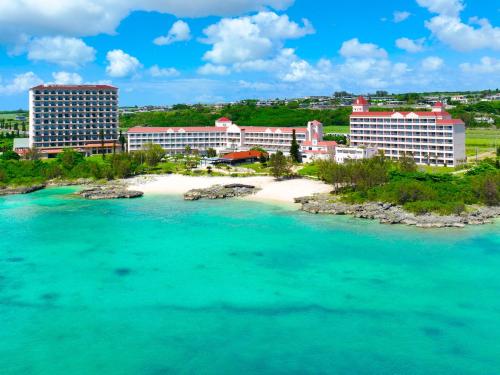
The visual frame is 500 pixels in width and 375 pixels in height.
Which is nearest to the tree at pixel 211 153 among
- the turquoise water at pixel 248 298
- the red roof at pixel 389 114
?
the red roof at pixel 389 114

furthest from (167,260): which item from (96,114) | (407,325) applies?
(96,114)

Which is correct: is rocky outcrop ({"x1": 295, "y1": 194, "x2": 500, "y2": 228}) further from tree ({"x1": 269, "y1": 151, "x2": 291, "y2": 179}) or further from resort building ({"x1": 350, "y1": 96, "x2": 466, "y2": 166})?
resort building ({"x1": 350, "y1": 96, "x2": 466, "y2": 166})

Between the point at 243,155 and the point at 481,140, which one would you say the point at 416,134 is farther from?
the point at 481,140

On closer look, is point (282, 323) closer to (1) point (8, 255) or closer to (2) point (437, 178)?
(1) point (8, 255)

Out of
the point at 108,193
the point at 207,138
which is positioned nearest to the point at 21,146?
the point at 207,138

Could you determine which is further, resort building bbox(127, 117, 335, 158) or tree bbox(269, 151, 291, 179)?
resort building bbox(127, 117, 335, 158)

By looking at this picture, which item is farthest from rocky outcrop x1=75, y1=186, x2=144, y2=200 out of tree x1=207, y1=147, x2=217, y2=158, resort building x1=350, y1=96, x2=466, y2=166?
resort building x1=350, y1=96, x2=466, y2=166

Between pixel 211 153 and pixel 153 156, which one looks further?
pixel 211 153
